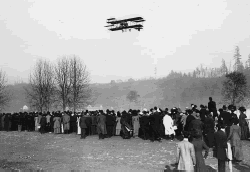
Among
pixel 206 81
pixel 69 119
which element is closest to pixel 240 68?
pixel 206 81

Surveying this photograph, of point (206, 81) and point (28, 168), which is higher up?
point (206, 81)

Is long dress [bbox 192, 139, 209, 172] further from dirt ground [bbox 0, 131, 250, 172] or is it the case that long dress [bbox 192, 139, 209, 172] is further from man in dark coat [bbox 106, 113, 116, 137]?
man in dark coat [bbox 106, 113, 116, 137]

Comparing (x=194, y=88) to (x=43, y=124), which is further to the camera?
(x=194, y=88)

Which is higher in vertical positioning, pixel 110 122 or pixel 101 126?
pixel 110 122

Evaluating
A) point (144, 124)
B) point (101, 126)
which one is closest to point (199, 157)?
point (144, 124)

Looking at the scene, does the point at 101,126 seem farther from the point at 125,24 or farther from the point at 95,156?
the point at 125,24

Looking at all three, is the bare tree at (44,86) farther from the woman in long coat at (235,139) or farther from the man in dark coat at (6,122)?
the woman in long coat at (235,139)

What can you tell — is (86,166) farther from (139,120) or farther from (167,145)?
(139,120)
